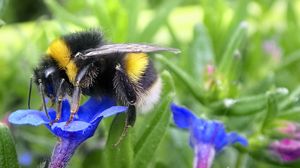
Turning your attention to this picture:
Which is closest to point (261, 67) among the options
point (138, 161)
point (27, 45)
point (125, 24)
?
point (125, 24)

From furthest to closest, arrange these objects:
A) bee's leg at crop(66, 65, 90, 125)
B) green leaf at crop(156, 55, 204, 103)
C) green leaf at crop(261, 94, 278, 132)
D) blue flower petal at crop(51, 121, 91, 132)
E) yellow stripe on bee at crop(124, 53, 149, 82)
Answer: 1. green leaf at crop(156, 55, 204, 103)
2. green leaf at crop(261, 94, 278, 132)
3. yellow stripe on bee at crop(124, 53, 149, 82)
4. bee's leg at crop(66, 65, 90, 125)
5. blue flower petal at crop(51, 121, 91, 132)

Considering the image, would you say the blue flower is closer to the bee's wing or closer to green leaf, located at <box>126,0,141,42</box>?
the bee's wing

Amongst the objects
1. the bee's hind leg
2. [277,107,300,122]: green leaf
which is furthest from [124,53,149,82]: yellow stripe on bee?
[277,107,300,122]: green leaf

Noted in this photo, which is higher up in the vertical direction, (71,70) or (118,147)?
(71,70)

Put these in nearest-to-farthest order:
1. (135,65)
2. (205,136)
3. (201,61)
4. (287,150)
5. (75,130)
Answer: (75,130) < (135,65) < (205,136) < (287,150) < (201,61)

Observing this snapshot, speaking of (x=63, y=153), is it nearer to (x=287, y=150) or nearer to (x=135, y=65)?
(x=135, y=65)

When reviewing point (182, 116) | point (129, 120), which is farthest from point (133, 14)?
point (129, 120)
